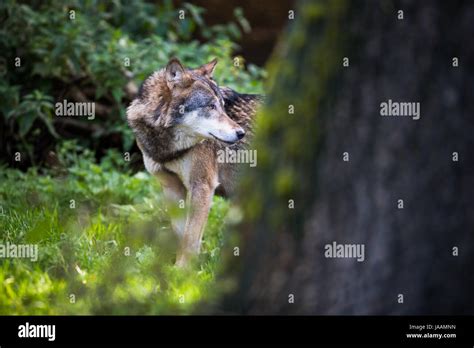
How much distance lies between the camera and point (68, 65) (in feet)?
31.7

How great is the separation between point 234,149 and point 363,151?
12.3 feet

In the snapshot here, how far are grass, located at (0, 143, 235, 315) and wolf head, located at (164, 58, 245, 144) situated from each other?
2.99 ft

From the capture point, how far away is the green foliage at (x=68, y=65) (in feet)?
30.3

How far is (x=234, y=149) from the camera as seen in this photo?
7445mm

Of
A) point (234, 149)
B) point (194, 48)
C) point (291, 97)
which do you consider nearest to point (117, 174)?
point (234, 149)
